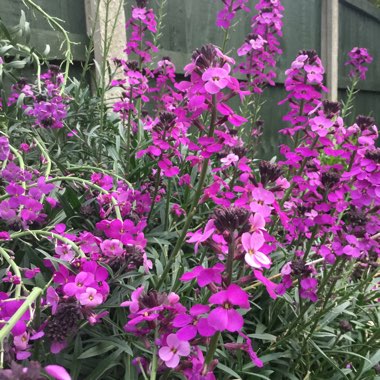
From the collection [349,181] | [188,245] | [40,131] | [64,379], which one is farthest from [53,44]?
[64,379]

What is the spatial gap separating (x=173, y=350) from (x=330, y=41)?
5821 mm

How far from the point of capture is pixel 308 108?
1823 mm

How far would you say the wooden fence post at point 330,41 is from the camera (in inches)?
232

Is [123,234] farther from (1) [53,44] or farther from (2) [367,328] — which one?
(1) [53,44]

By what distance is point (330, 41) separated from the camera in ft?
19.4

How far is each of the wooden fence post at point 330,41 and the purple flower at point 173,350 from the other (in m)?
5.47

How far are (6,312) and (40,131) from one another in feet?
5.62

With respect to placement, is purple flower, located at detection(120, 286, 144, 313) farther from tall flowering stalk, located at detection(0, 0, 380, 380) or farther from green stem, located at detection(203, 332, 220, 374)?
green stem, located at detection(203, 332, 220, 374)

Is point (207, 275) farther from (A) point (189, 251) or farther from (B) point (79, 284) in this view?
(A) point (189, 251)

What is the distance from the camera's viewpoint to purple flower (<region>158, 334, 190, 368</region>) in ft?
2.69

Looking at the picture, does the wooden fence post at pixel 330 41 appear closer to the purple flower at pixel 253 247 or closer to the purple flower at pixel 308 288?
the purple flower at pixel 308 288

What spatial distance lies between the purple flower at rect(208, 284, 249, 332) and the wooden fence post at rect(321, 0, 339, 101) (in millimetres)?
5506

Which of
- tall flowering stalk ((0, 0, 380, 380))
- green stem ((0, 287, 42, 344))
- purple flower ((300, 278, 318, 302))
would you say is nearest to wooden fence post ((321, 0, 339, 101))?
tall flowering stalk ((0, 0, 380, 380))

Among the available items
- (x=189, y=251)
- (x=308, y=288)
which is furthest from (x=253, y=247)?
(x=189, y=251)
